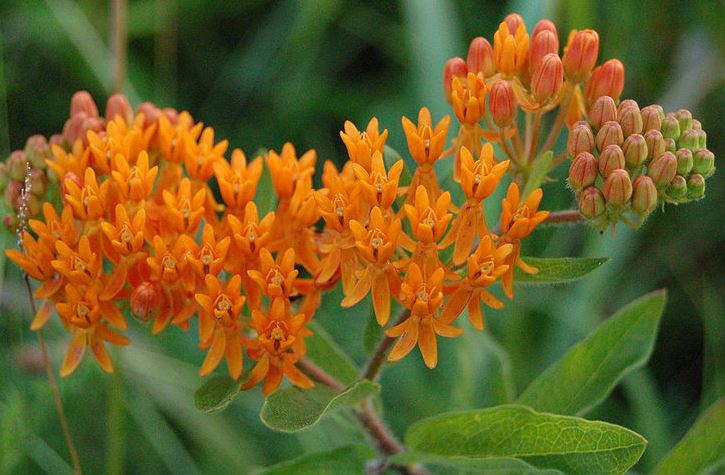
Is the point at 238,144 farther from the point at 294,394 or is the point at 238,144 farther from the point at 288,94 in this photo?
the point at 294,394

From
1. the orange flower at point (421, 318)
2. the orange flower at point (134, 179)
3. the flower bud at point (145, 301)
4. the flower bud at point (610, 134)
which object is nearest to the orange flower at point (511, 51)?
the flower bud at point (610, 134)

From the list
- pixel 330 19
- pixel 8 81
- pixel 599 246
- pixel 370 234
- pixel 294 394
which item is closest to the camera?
pixel 370 234

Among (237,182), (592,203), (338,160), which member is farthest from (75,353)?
(338,160)

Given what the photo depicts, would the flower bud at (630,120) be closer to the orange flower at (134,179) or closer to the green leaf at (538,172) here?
the green leaf at (538,172)

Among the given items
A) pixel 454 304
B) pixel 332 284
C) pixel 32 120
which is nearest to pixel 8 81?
pixel 32 120

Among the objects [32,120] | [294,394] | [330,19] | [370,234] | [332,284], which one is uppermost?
[330,19]

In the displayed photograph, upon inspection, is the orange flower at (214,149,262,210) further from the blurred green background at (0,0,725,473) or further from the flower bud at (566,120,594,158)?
the blurred green background at (0,0,725,473)
